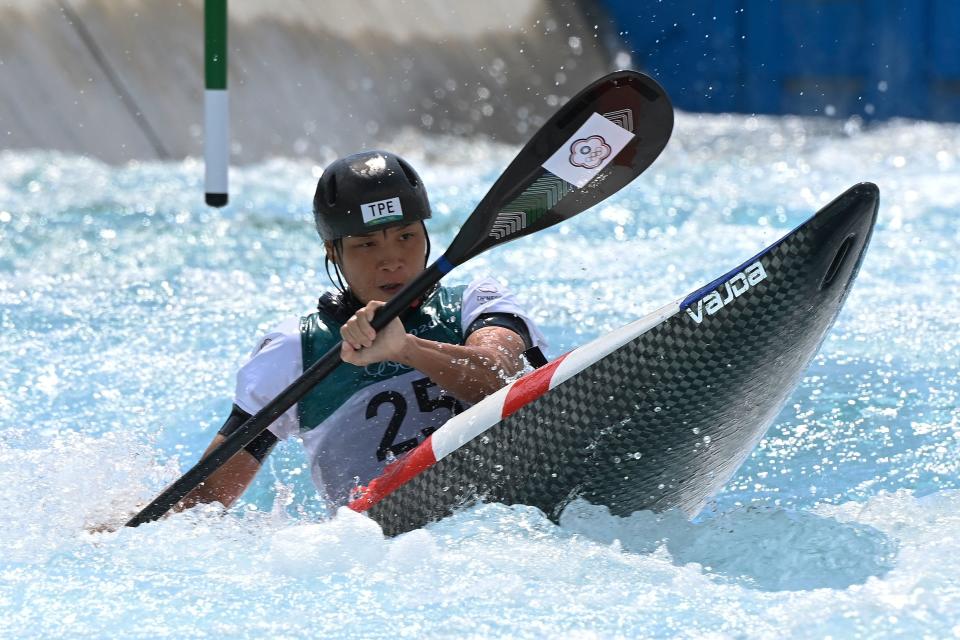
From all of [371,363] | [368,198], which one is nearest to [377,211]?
[368,198]

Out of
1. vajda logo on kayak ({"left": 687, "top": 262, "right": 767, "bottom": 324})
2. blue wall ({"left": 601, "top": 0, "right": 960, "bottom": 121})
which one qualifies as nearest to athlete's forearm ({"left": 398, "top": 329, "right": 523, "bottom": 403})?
vajda logo on kayak ({"left": 687, "top": 262, "right": 767, "bottom": 324})

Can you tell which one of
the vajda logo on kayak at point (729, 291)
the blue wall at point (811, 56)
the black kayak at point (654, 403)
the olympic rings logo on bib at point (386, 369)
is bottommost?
the black kayak at point (654, 403)

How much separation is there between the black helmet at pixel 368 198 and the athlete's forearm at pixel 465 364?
28cm

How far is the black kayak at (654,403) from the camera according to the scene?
236 cm

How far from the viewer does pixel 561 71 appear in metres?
10.2

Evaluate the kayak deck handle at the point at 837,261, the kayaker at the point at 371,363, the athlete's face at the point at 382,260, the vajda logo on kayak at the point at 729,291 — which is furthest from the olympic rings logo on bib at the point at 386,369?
the kayak deck handle at the point at 837,261

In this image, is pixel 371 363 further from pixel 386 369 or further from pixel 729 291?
pixel 729 291

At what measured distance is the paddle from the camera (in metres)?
2.79

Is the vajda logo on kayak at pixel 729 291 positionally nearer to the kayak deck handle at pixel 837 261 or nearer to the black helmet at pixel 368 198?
the kayak deck handle at pixel 837 261

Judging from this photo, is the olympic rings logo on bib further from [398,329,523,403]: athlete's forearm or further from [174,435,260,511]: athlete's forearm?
[174,435,260,511]: athlete's forearm

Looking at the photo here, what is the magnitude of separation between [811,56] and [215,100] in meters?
5.85

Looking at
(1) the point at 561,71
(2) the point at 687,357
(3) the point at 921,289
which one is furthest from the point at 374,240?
(1) the point at 561,71

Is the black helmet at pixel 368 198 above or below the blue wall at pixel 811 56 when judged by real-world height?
below

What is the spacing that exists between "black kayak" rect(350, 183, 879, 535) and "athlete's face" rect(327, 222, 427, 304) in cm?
34
